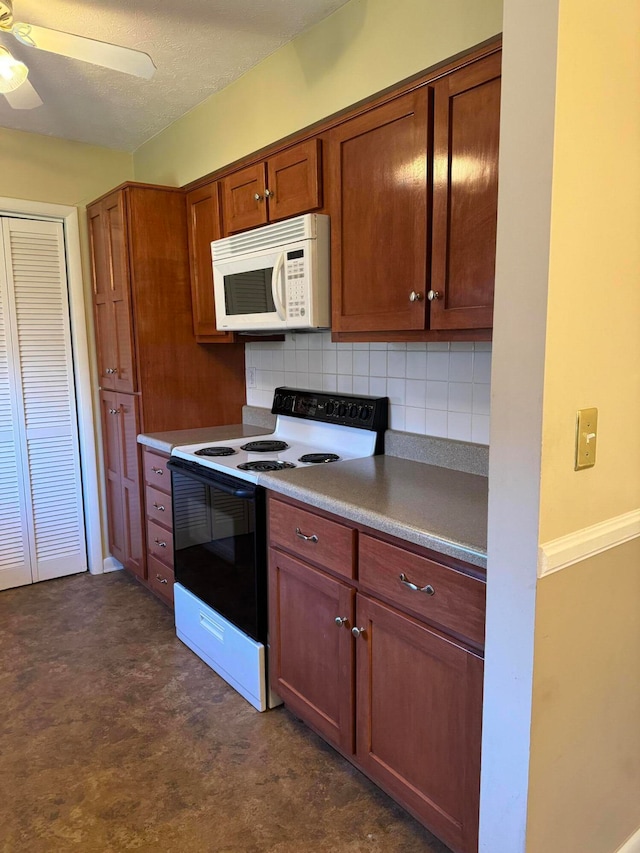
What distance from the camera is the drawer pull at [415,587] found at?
4.56 feet

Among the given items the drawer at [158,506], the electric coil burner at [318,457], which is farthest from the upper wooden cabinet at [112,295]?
the electric coil burner at [318,457]

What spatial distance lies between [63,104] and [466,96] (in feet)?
6.79

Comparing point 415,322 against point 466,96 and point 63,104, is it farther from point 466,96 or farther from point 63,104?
point 63,104

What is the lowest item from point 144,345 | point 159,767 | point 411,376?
point 159,767

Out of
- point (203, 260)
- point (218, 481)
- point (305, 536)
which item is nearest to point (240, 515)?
point (218, 481)

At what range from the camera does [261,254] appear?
7.55 feet

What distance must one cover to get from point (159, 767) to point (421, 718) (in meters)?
0.95

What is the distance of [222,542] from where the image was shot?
228 centimetres

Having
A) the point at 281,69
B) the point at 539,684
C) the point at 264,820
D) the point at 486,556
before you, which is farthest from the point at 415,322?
the point at 264,820

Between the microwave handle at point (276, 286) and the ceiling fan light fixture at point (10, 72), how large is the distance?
97 cm

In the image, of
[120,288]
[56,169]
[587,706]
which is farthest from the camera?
[56,169]

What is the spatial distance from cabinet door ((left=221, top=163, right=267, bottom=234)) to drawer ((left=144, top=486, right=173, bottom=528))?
4.24 feet

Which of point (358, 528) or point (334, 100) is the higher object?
point (334, 100)

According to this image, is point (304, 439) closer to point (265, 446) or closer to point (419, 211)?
point (265, 446)
